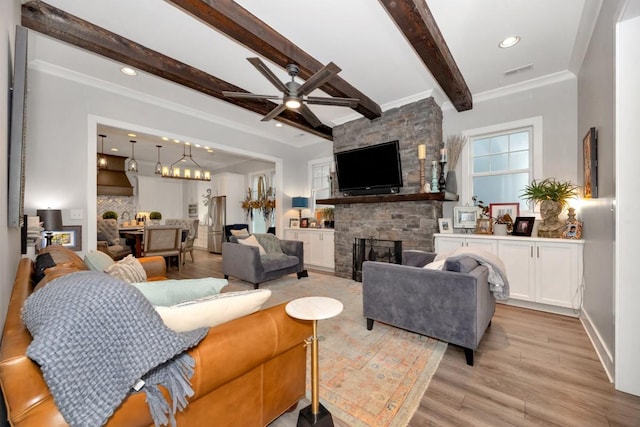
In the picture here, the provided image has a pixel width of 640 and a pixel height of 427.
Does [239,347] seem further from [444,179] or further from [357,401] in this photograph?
[444,179]

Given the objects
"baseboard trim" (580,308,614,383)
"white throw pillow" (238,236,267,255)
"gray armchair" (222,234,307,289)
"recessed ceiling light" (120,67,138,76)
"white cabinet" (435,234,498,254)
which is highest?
"recessed ceiling light" (120,67,138,76)

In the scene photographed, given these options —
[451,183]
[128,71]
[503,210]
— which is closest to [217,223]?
[128,71]

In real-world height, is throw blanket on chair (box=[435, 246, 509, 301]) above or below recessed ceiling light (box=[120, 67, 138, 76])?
below

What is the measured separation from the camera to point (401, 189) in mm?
4051

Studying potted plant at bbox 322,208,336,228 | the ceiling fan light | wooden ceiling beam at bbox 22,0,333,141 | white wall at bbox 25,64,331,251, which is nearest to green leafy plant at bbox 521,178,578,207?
the ceiling fan light

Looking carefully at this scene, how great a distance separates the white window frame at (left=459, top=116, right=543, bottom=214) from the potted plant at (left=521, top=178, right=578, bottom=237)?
Result: 40 cm

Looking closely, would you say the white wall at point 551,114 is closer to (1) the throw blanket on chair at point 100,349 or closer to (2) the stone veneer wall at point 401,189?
(2) the stone veneer wall at point 401,189

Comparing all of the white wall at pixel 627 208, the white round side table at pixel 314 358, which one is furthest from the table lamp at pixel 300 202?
the white wall at pixel 627 208

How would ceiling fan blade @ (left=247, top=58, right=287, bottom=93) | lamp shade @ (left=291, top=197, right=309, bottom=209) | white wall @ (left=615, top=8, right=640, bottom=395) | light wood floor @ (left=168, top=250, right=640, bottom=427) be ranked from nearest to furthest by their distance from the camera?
light wood floor @ (left=168, top=250, right=640, bottom=427)
white wall @ (left=615, top=8, right=640, bottom=395)
ceiling fan blade @ (left=247, top=58, right=287, bottom=93)
lamp shade @ (left=291, top=197, right=309, bottom=209)

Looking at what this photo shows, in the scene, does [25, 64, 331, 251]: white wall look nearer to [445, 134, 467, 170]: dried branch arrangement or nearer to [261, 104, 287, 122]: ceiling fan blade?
[261, 104, 287, 122]: ceiling fan blade

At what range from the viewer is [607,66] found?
77.5 inches

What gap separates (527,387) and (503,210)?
245 centimetres

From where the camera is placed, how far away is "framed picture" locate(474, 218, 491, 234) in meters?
3.47

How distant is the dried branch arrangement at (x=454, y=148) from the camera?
3.88 metres
